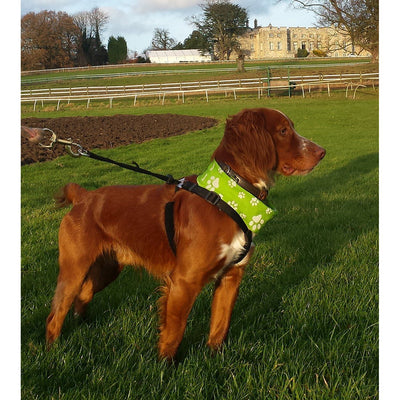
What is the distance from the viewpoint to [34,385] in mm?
2418

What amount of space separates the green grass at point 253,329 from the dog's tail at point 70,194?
0.83 m

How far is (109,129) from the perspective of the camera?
16562 mm

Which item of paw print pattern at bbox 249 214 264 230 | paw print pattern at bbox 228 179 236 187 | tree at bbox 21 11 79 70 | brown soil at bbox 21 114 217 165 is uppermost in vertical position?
tree at bbox 21 11 79 70

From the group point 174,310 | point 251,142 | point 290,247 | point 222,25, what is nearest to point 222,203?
point 251,142

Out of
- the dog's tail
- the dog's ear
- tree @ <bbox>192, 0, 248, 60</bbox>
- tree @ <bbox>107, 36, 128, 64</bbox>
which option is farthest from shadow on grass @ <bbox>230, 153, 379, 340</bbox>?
tree @ <bbox>107, 36, 128, 64</bbox>

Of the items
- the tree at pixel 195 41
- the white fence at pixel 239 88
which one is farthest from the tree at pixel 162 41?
the white fence at pixel 239 88

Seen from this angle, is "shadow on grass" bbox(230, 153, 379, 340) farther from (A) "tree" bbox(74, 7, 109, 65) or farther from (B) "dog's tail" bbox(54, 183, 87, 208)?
(A) "tree" bbox(74, 7, 109, 65)

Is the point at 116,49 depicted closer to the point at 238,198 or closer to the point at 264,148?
the point at 264,148

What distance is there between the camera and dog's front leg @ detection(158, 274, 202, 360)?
263 centimetres

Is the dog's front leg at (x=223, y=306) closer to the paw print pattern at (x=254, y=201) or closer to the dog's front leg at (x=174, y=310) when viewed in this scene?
the dog's front leg at (x=174, y=310)

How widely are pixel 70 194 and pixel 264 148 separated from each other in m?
1.48

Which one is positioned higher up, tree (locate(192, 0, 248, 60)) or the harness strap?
tree (locate(192, 0, 248, 60))

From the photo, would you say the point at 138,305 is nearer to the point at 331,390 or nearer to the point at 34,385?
the point at 34,385

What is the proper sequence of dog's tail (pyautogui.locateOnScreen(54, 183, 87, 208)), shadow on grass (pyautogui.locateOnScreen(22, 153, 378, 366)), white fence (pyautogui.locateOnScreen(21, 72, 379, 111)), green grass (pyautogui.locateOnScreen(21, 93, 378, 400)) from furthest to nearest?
white fence (pyautogui.locateOnScreen(21, 72, 379, 111)), shadow on grass (pyautogui.locateOnScreen(22, 153, 378, 366)), dog's tail (pyautogui.locateOnScreen(54, 183, 87, 208)), green grass (pyautogui.locateOnScreen(21, 93, 378, 400))
